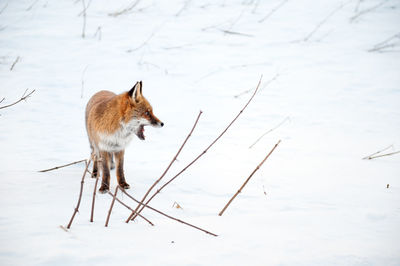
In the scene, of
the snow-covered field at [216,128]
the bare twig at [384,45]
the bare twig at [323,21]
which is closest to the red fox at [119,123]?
the snow-covered field at [216,128]

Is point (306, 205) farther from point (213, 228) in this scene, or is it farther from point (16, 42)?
point (16, 42)

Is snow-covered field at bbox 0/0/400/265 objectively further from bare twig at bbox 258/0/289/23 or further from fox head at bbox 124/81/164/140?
fox head at bbox 124/81/164/140

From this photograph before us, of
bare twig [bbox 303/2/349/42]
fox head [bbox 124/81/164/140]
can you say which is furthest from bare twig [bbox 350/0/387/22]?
fox head [bbox 124/81/164/140]

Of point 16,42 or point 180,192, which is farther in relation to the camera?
point 16,42

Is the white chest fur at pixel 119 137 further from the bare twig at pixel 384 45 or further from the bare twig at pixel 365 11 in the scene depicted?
the bare twig at pixel 365 11

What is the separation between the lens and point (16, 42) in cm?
877

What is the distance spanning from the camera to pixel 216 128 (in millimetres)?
6562

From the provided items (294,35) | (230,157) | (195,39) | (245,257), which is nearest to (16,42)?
(195,39)

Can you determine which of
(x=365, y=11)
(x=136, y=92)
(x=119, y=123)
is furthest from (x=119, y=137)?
(x=365, y=11)

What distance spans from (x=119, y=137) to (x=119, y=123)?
0.17m

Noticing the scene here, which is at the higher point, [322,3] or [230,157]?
[322,3]

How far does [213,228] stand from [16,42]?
8.03 metres

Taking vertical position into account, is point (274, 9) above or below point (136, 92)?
below

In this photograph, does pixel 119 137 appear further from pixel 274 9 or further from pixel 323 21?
pixel 274 9
